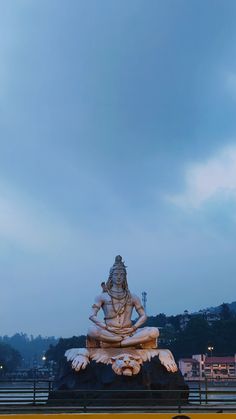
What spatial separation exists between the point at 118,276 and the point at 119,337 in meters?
2.12

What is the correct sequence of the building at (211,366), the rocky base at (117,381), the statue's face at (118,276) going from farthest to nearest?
1. the building at (211,366)
2. the statue's face at (118,276)
3. the rocky base at (117,381)

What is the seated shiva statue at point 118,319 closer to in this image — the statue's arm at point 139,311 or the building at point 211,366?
the statue's arm at point 139,311

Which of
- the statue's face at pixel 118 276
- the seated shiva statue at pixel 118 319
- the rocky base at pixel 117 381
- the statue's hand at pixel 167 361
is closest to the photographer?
the rocky base at pixel 117 381

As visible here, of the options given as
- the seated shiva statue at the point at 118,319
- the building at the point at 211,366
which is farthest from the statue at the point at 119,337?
the building at the point at 211,366

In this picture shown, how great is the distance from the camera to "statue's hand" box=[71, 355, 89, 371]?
56.1ft

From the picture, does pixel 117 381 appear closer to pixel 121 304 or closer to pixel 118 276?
pixel 121 304

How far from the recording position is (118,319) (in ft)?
61.2

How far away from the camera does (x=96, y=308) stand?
742 inches

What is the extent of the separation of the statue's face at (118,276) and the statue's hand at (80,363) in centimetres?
285

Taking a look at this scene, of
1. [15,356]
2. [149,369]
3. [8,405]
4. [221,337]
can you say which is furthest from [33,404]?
[15,356]

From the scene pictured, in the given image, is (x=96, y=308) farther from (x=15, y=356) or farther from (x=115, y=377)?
(x=15, y=356)

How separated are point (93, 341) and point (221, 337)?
66907 mm

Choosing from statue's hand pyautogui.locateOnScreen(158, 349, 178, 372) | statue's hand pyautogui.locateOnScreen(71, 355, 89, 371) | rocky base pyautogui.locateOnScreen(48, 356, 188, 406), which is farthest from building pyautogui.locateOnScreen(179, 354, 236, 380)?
statue's hand pyautogui.locateOnScreen(71, 355, 89, 371)

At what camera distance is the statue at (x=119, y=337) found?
17062 mm
